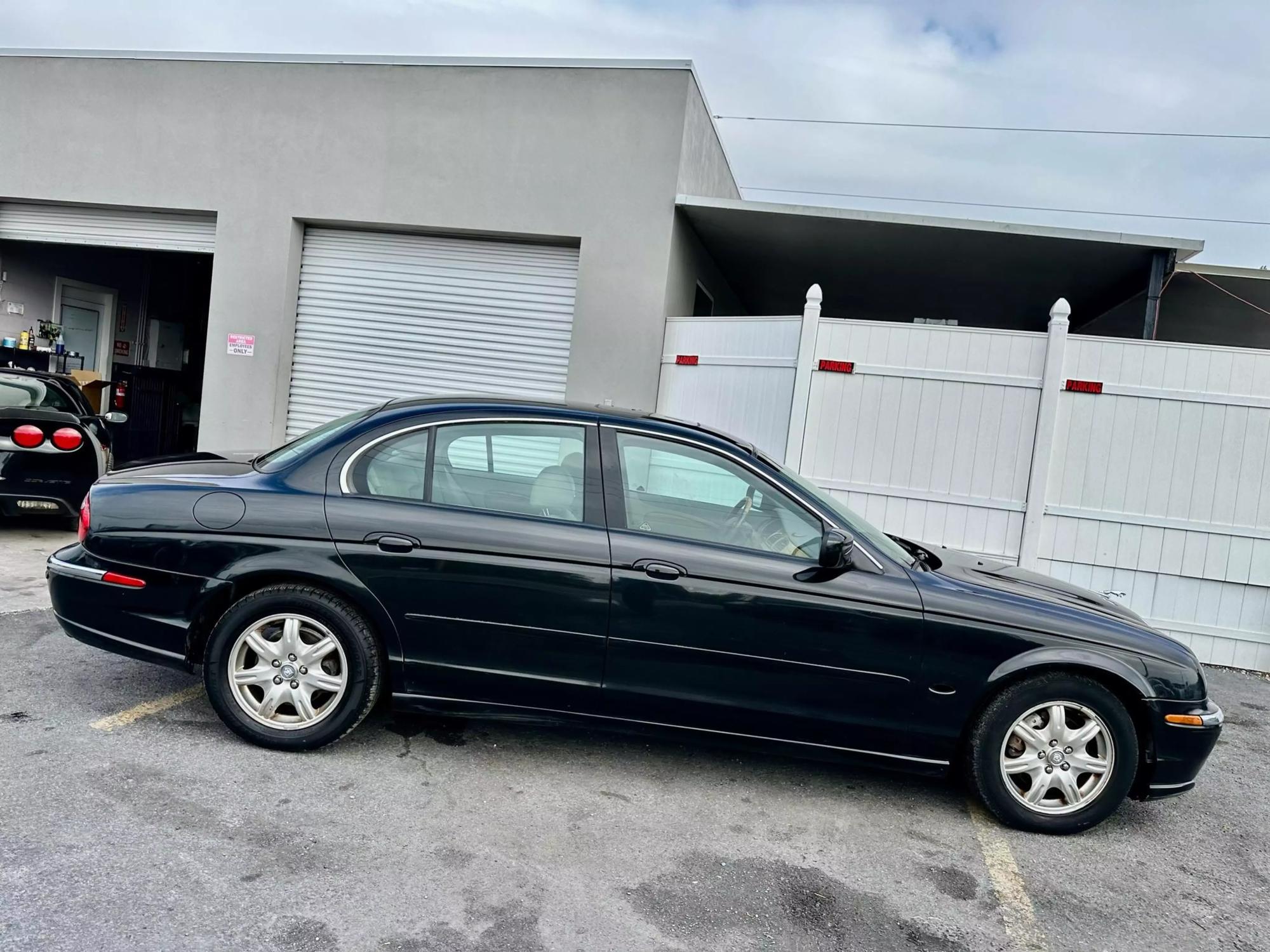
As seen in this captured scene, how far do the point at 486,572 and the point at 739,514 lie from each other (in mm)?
1078

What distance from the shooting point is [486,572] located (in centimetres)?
367

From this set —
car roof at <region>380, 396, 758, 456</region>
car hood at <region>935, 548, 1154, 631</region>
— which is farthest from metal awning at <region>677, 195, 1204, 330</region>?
car roof at <region>380, 396, 758, 456</region>

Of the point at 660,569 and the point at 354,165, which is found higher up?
the point at 354,165

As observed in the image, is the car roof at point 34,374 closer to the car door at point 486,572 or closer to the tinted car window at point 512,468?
the car door at point 486,572

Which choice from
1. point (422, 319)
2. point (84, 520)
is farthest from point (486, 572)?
point (422, 319)

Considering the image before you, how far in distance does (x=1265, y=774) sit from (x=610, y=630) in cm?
379

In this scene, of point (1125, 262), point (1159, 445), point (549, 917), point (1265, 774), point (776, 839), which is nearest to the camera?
point (549, 917)

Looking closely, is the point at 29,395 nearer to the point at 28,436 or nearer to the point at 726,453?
the point at 28,436

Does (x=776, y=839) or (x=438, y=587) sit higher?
(x=438, y=587)

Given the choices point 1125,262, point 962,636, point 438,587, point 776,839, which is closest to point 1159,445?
point 1125,262

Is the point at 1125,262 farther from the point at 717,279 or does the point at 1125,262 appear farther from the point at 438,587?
the point at 438,587

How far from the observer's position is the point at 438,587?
3.68 metres

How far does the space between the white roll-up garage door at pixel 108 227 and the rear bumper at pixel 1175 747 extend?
970cm

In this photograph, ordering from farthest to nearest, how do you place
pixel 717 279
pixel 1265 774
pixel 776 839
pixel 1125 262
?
pixel 717 279 → pixel 1125 262 → pixel 1265 774 → pixel 776 839
